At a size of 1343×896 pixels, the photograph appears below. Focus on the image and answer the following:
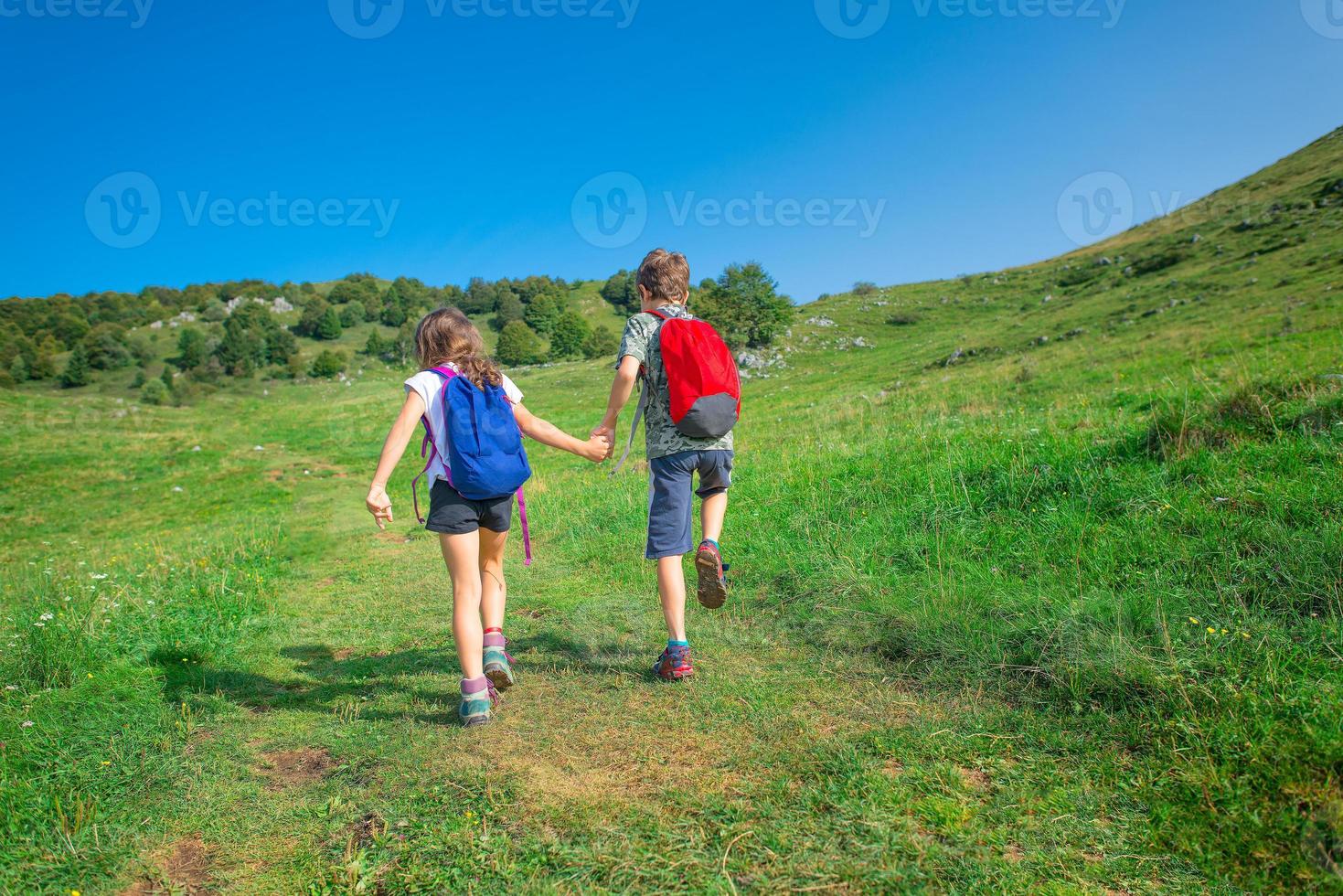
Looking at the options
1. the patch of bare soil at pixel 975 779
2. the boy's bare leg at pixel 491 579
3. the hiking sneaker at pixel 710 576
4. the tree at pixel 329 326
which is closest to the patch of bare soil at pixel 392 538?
the boy's bare leg at pixel 491 579

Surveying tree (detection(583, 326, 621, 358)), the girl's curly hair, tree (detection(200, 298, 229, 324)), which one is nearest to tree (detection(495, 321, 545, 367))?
tree (detection(583, 326, 621, 358))

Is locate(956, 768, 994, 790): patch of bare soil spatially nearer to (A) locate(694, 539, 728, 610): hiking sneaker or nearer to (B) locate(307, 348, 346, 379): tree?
(A) locate(694, 539, 728, 610): hiking sneaker

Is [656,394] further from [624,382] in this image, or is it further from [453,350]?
[453,350]

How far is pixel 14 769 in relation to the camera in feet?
10.3

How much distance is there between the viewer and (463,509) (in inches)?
148

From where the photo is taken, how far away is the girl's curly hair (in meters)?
3.88

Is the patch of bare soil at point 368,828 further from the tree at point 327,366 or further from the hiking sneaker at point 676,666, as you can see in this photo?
the tree at point 327,366

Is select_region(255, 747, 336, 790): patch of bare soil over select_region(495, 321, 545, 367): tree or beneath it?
beneath

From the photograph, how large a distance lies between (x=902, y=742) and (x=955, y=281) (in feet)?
223

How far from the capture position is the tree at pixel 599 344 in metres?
74.1

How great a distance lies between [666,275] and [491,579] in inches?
85.1

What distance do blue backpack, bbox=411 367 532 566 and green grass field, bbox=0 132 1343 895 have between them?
1.28 meters

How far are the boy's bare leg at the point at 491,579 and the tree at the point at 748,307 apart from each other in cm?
Result: 4426

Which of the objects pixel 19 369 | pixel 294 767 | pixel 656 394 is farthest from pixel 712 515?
pixel 19 369
